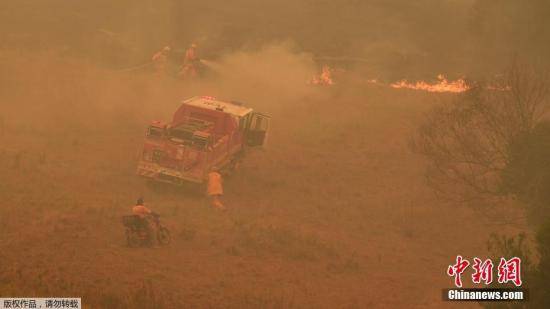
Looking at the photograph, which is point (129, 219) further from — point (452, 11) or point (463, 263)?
point (452, 11)

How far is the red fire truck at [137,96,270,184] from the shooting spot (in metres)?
20.0

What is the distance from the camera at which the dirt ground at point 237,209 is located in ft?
43.8

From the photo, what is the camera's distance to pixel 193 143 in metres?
20.1

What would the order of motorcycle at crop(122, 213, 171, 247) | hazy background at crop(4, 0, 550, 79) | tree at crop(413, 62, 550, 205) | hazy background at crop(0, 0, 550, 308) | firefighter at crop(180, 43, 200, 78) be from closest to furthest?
hazy background at crop(0, 0, 550, 308) < motorcycle at crop(122, 213, 171, 247) < tree at crop(413, 62, 550, 205) < firefighter at crop(180, 43, 200, 78) < hazy background at crop(4, 0, 550, 79)

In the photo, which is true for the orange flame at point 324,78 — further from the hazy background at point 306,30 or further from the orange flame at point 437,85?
the orange flame at point 437,85

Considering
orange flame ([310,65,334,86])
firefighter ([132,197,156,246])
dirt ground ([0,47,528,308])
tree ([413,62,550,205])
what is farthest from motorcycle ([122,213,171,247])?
orange flame ([310,65,334,86])

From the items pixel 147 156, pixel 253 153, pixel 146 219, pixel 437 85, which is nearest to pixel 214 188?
pixel 147 156

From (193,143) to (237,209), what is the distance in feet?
7.49

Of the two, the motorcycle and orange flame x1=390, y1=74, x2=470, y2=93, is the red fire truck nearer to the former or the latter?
the motorcycle

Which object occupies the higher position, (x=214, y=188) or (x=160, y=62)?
(x=160, y=62)

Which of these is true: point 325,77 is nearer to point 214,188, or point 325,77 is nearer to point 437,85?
point 437,85

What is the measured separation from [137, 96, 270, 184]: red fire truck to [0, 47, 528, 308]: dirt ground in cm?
72

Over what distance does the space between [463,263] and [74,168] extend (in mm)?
11972

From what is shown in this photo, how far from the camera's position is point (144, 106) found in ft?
105
